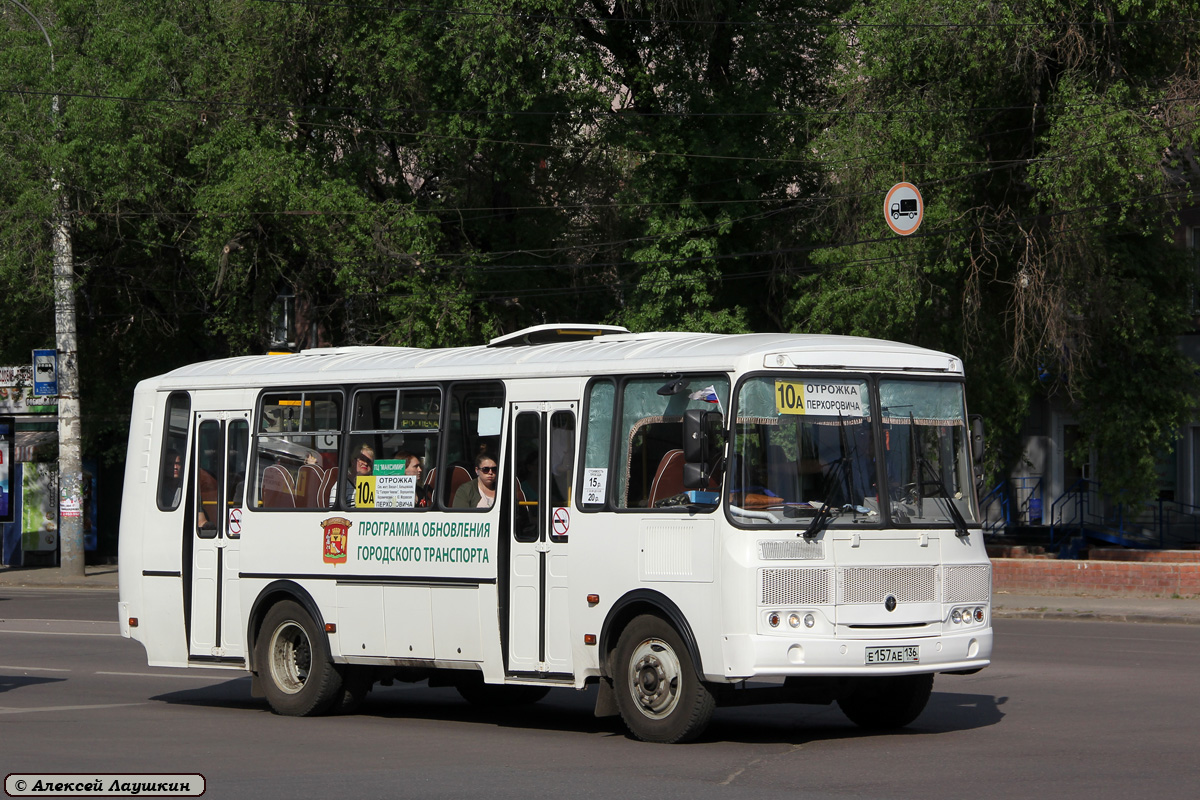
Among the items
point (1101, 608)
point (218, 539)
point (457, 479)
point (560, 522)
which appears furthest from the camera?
point (1101, 608)

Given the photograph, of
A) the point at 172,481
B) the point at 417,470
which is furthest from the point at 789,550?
the point at 172,481

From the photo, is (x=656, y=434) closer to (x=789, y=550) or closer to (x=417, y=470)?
(x=789, y=550)

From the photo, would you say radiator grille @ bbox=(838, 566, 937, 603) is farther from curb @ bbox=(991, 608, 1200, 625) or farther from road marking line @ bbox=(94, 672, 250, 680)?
curb @ bbox=(991, 608, 1200, 625)

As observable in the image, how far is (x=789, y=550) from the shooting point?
10.6 m

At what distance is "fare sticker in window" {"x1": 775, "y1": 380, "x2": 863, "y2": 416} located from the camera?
10930 mm

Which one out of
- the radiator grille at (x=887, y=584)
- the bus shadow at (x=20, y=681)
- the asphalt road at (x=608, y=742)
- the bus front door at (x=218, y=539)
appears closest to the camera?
the asphalt road at (x=608, y=742)

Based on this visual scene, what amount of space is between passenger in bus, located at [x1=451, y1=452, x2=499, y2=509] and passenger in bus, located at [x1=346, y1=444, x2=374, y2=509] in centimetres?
103

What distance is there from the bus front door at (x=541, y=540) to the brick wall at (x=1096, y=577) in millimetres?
15581

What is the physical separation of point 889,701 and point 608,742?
2115 millimetres

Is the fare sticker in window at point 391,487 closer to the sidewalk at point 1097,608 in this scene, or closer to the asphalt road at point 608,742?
the asphalt road at point 608,742

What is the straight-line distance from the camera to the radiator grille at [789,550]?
10586mm

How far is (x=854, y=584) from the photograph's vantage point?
10789 mm

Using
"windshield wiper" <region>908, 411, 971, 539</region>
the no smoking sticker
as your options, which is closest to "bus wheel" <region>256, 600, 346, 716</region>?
the no smoking sticker

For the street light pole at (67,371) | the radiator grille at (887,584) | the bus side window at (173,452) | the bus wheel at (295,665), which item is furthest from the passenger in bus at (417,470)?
the street light pole at (67,371)
